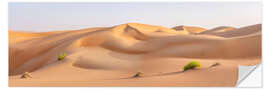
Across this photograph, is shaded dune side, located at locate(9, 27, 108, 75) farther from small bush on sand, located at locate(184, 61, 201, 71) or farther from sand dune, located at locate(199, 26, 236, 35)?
sand dune, located at locate(199, 26, 236, 35)

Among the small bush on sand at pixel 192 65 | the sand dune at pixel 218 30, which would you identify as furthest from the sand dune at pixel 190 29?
the small bush on sand at pixel 192 65

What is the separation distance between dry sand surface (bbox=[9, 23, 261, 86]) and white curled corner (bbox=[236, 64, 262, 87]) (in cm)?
14

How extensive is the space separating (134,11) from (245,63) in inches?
144

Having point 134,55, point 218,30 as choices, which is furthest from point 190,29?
point 134,55

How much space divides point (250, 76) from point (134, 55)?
3613mm

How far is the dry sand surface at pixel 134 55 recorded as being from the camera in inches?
289

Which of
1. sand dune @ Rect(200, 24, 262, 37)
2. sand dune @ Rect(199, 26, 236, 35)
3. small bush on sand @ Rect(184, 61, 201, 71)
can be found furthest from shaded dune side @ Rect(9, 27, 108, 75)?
sand dune @ Rect(200, 24, 262, 37)

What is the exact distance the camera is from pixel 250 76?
23.1ft

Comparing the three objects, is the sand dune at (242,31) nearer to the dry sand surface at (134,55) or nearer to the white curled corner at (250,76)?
the dry sand surface at (134,55)

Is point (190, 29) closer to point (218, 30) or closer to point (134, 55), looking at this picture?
point (218, 30)
